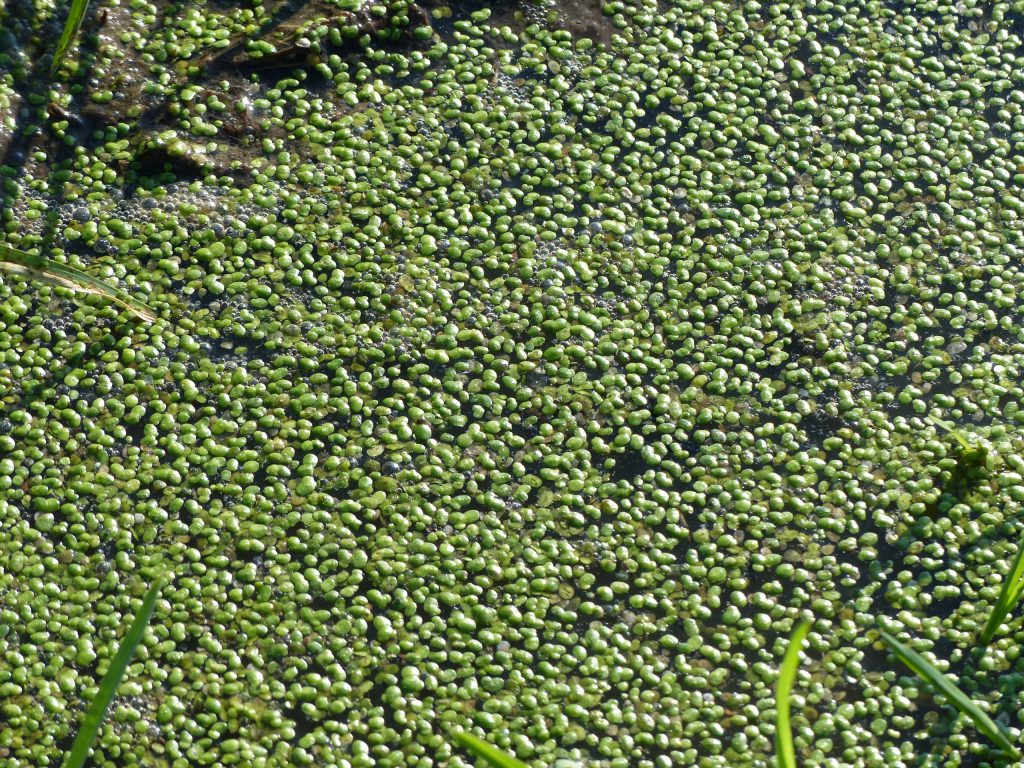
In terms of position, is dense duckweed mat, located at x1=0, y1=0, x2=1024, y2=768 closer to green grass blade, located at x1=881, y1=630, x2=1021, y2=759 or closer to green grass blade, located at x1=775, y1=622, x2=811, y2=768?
green grass blade, located at x1=881, y1=630, x2=1021, y2=759

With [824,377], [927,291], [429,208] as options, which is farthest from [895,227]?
[429,208]

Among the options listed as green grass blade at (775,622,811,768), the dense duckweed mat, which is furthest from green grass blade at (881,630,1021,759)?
green grass blade at (775,622,811,768)

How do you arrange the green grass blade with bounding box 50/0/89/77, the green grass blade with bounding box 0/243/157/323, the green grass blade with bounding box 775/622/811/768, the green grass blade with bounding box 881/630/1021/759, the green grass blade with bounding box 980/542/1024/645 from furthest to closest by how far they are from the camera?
the green grass blade with bounding box 50/0/89/77 → the green grass blade with bounding box 0/243/157/323 → the green grass blade with bounding box 980/542/1024/645 → the green grass blade with bounding box 881/630/1021/759 → the green grass blade with bounding box 775/622/811/768

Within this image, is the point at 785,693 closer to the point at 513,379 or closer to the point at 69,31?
the point at 513,379

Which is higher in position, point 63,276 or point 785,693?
point 785,693

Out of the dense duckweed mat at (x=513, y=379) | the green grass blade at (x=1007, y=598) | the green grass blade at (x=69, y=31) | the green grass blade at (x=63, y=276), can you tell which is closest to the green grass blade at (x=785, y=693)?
the dense duckweed mat at (x=513, y=379)

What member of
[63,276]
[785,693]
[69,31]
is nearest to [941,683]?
[785,693]

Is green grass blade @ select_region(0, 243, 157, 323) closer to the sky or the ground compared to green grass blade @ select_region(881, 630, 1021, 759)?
closer to the ground
